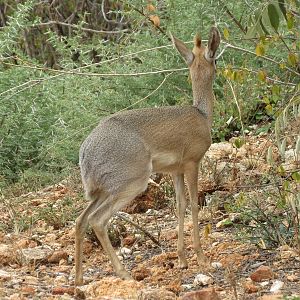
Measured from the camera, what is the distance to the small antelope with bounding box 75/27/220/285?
17.5 ft

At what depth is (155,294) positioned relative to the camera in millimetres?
4363

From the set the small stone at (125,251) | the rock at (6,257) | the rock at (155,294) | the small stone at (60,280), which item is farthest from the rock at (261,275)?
the rock at (6,257)

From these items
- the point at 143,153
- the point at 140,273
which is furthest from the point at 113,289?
the point at 143,153

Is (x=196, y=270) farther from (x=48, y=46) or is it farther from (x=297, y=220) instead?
(x=48, y=46)

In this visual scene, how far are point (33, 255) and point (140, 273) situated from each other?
89cm

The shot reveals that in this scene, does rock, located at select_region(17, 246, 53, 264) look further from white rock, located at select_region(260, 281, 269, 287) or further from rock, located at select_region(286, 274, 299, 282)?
rock, located at select_region(286, 274, 299, 282)

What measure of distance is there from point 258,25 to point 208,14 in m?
4.16

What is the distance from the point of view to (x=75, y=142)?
8484mm

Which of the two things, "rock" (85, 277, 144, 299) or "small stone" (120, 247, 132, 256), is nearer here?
"rock" (85, 277, 144, 299)

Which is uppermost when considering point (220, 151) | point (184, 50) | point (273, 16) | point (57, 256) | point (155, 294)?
point (273, 16)

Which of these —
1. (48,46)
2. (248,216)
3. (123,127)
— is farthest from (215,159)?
(48,46)

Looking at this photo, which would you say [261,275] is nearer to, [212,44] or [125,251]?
[125,251]

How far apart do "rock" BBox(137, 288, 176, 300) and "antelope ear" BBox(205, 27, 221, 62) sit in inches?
78.4

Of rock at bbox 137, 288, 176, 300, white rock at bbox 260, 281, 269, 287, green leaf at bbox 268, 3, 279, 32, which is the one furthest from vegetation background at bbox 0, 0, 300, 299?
green leaf at bbox 268, 3, 279, 32
